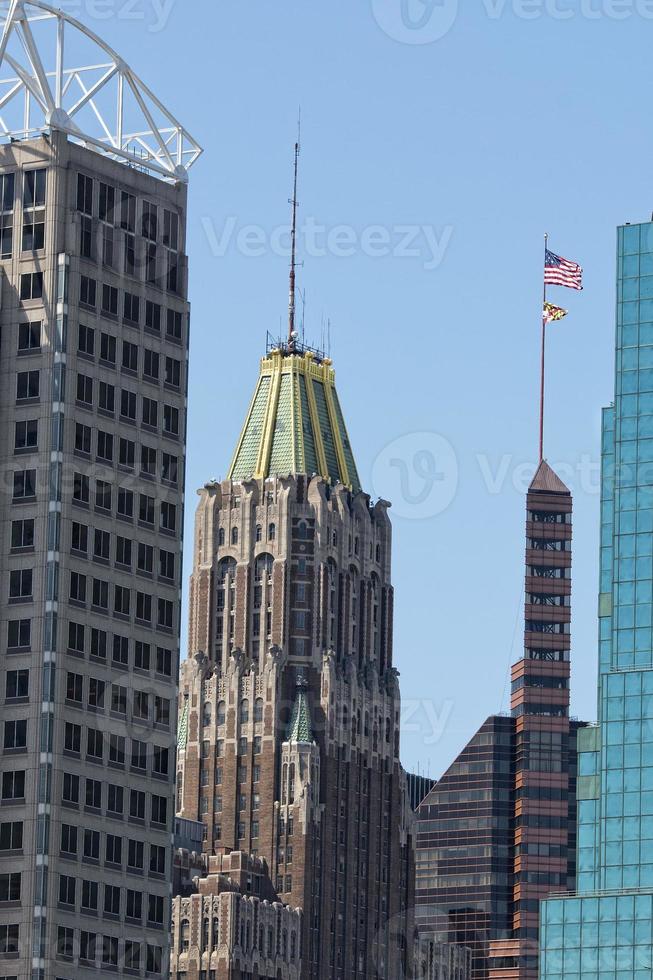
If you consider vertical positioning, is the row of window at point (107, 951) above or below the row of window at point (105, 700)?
below

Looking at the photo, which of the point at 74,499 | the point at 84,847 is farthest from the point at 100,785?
the point at 74,499

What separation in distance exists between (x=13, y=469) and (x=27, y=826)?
23.8m

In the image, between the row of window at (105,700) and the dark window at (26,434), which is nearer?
the row of window at (105,700)

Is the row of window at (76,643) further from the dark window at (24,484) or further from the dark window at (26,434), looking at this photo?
the dark window at (26,434)

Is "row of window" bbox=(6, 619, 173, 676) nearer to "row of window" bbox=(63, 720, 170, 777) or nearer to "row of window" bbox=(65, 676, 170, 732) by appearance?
"row of window" bbox=(65, 676, 170, 732)

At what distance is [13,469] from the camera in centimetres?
19888

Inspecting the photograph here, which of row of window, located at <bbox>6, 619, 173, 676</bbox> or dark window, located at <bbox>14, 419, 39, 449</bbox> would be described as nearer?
row of window, located at <bbox>6, 619, 173, 676</bbox>

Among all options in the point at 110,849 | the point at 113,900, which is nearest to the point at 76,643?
the point at 110,849

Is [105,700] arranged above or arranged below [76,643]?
below

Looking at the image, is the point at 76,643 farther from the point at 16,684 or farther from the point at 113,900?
the point at 113,900

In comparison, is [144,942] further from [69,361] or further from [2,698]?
[69,361]

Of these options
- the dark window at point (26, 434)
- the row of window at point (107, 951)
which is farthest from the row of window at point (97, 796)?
the dark window at point (26, 434)

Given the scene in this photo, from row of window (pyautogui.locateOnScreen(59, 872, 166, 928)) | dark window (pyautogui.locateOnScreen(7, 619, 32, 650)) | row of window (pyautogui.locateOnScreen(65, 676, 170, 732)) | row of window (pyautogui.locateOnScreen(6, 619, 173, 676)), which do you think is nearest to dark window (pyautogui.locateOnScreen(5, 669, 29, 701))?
row of window (pyautogui.locateOnScreen(6, 619, 173, 676))

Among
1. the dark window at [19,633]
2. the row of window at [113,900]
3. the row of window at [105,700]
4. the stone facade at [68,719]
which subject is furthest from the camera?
the dark window at [19,633]
